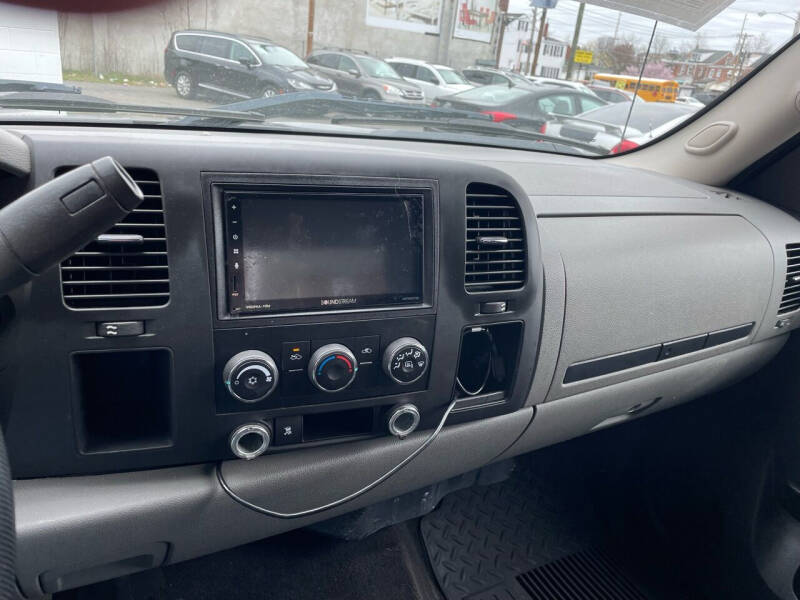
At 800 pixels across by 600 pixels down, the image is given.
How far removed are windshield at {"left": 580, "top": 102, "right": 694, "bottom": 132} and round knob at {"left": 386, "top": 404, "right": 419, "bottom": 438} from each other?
1556mm

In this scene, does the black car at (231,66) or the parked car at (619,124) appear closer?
the black car at (231,66)

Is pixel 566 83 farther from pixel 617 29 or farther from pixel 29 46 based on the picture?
pixel 29 46

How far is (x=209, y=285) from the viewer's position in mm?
1209

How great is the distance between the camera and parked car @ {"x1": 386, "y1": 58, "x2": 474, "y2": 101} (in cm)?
194

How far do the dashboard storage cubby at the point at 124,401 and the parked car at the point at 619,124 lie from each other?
170 centimetres

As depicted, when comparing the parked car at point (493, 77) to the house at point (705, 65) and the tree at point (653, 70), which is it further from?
the house at point (705, 65)

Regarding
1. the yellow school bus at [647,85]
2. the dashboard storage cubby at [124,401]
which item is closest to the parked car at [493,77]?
the yellow school bus at [647,85]

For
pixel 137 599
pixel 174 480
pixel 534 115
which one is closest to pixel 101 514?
pixel 174 480

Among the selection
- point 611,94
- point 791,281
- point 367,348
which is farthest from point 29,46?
point 791,281

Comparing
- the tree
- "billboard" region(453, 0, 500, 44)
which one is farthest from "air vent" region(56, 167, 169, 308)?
the tree

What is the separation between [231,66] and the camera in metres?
1.56

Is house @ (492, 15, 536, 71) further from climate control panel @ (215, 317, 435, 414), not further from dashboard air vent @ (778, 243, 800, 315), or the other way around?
dashboard air vent @ (778, 243, 800, 315)

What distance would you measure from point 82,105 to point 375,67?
2.67 ft

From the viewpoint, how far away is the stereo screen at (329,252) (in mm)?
1261
